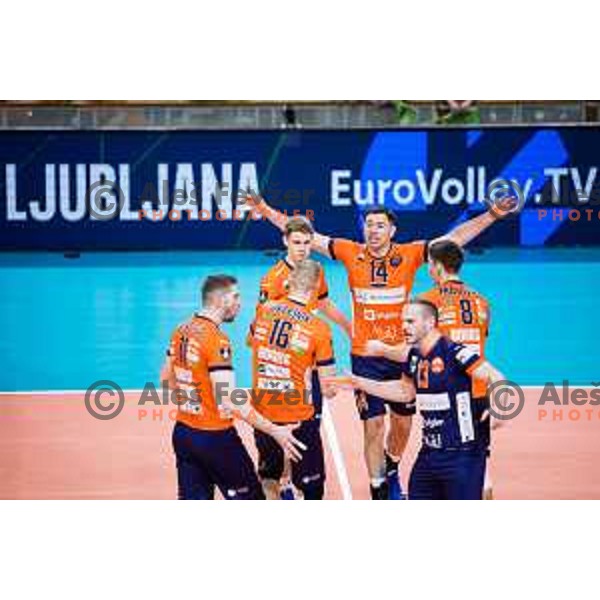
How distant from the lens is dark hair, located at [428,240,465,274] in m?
11.2

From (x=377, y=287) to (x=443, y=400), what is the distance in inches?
25.4

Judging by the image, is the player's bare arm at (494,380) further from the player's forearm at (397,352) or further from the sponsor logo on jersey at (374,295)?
the sponsor logo on jersey at (374,295)

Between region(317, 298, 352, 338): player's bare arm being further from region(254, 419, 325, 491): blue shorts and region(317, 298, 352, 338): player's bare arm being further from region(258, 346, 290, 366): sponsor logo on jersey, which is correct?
region(254, 419, 325, 491): blue shorts

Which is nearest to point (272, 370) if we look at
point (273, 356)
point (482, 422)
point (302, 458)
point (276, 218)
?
point (273, 356)

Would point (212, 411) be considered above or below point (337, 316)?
below

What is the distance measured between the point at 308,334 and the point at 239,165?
2.97 ft

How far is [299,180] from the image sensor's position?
1112cm

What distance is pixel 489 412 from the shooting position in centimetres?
1123

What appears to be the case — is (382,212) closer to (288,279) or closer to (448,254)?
(448,254)

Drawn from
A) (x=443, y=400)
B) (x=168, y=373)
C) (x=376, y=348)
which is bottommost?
(x=443, y=400)

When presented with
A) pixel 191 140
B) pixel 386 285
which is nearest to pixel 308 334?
pixel 386 285

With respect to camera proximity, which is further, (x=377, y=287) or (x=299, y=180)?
(x=377, y=287)

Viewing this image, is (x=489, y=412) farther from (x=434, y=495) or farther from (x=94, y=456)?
(x=94, y=456)

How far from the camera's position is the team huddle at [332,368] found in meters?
11.2
